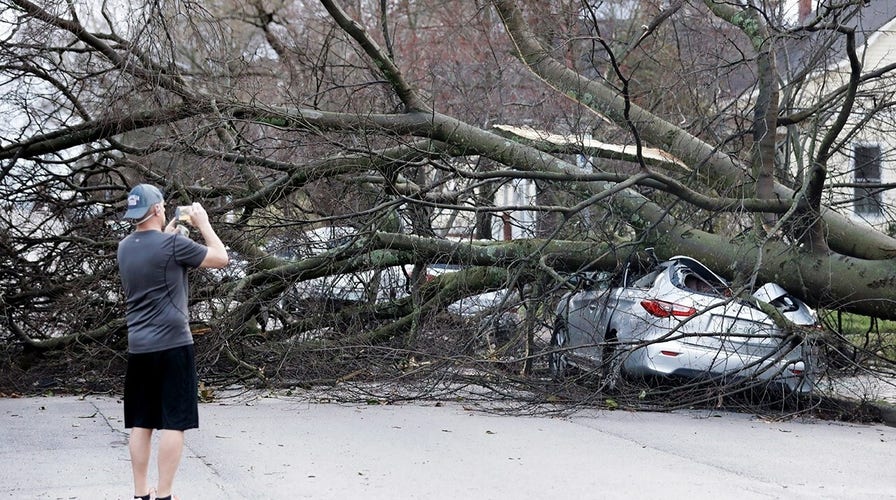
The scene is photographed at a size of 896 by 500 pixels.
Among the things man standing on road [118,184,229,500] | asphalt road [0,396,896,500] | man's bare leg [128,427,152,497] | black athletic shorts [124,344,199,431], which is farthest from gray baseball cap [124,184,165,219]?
asphalt road [0,396,896,500]

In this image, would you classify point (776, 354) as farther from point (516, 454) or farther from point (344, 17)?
point (344, 17)

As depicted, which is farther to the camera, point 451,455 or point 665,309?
point 665,309

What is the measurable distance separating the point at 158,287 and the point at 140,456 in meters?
0.84

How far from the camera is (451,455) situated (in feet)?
23.7

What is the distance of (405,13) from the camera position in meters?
27.9

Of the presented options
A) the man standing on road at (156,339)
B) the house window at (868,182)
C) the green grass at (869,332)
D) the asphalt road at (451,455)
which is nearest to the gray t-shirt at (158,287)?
the man standing on road at (156,339)

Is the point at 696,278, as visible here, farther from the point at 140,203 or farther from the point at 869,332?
the point at 140,203

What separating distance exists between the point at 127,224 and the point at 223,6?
1859 cm

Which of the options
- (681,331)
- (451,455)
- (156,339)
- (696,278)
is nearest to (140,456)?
(156,339)

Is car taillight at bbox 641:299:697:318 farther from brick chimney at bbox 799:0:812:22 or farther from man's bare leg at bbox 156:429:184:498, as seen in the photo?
brick chimney at bbox 799:0:812:22

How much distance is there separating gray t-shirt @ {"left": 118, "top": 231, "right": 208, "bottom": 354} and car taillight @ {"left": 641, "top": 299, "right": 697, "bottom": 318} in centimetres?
543

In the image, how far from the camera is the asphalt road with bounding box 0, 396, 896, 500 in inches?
242

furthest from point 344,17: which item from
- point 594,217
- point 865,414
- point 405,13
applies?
point 405,13

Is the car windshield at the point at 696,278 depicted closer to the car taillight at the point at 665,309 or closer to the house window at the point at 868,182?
the car taillight at the point at 665,309
